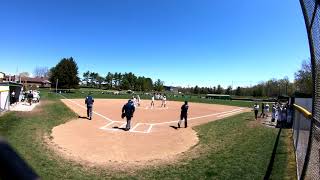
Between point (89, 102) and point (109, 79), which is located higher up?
point (109, 79)

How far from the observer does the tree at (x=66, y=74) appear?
90.4 meters

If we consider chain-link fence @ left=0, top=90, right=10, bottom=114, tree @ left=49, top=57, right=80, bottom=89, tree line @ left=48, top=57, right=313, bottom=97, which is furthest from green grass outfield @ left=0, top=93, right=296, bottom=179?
tree @ left=49, top=57, right=80, bottom=89

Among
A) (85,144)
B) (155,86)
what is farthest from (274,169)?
(155,86)

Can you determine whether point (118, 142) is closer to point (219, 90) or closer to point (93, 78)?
point (219, 90)

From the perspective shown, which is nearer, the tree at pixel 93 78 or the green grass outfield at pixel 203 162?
the green grass outfield at pixel 203 162

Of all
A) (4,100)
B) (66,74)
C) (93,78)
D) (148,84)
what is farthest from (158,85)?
(4,100)

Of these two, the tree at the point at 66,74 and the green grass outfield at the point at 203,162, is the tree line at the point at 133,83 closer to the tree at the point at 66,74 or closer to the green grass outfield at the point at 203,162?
the tree at the point at 66,74

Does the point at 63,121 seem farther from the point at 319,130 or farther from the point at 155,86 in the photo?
the point at 155,86

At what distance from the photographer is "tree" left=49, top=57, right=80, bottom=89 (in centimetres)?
9038

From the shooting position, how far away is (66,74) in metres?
90.6

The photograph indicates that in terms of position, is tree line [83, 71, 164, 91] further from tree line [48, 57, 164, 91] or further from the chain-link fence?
the chain-link fence

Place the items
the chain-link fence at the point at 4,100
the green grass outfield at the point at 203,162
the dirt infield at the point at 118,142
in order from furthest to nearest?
the chain-link fence at the point at 4,100 < the dirt infield at the point at 118,142 < the green grass outfield at the point at 203,162

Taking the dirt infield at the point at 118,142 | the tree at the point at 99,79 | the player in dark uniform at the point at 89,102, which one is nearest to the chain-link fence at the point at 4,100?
the player in dark uniform at the point at 89,102

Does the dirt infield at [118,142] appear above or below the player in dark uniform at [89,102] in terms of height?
below
